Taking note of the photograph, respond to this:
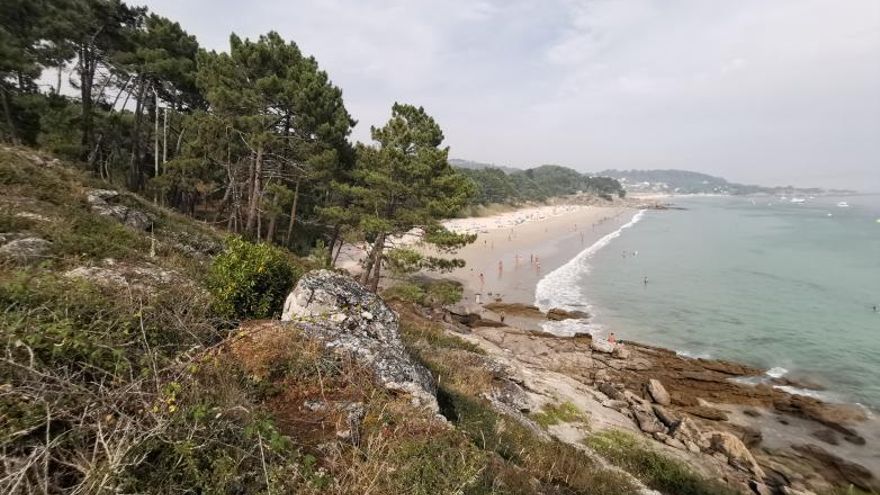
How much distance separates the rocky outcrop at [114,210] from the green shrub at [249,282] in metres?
5.03

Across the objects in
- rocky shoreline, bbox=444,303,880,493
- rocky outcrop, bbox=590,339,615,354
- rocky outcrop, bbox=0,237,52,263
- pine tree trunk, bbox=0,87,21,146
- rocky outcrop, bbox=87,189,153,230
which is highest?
pine tree trunk, bbox=0,87,21,146

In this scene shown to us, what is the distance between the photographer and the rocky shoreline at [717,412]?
14348 mm

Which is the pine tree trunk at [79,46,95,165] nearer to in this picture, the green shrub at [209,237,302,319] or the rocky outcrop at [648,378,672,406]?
the green shrub at [209,237,302,319]

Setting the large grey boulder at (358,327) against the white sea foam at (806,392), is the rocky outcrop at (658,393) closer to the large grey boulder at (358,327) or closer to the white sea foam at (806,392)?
the white sea foam at (806,392)

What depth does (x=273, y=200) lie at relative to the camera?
23.2 m

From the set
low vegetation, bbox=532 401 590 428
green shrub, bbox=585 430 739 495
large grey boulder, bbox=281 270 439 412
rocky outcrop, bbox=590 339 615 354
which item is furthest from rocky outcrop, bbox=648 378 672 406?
large grey boulder, bbox=281 270 439 412

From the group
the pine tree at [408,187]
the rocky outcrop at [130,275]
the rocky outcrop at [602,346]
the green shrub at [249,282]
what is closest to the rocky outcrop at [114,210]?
the rocky outcrop at [130,275]

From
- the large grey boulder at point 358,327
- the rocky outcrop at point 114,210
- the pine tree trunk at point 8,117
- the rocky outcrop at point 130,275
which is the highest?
the pine tree trunk at point 8,117

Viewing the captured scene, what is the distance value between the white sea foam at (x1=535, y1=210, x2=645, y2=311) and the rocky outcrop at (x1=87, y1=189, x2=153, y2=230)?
25861 mm

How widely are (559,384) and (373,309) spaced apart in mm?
11614

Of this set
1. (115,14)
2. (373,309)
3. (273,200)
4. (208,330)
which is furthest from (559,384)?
(115,14)

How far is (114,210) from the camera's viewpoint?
11555 mm

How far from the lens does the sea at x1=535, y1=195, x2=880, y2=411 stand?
23922 mm

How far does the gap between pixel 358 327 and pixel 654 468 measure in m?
8.89
